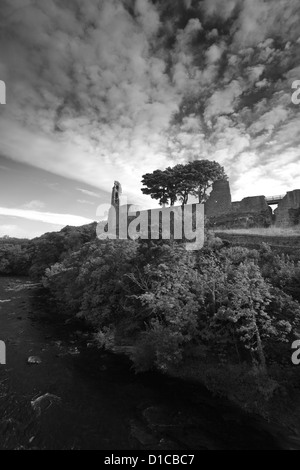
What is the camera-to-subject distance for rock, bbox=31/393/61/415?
466 inches

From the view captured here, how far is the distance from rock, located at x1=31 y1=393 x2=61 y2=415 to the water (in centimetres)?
5

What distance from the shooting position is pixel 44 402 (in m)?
12.3

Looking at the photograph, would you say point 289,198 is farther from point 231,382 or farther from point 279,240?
point 231,382

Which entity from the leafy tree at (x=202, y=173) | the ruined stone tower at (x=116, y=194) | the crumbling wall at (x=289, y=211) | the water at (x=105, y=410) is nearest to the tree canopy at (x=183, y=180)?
the leafy tree at (x=202, y=173)

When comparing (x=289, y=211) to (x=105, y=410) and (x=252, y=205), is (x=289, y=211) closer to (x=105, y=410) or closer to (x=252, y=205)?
(x=252, y=205)

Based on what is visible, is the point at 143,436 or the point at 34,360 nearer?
the point at 143,436

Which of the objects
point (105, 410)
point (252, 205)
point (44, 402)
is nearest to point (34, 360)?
point (44, 402)

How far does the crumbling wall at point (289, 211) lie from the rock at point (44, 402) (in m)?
32.4

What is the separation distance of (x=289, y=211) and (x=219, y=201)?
11.8 metres

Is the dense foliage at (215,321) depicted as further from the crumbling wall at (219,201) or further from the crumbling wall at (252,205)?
the crumbling wall at (219,201)

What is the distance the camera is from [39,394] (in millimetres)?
12859
